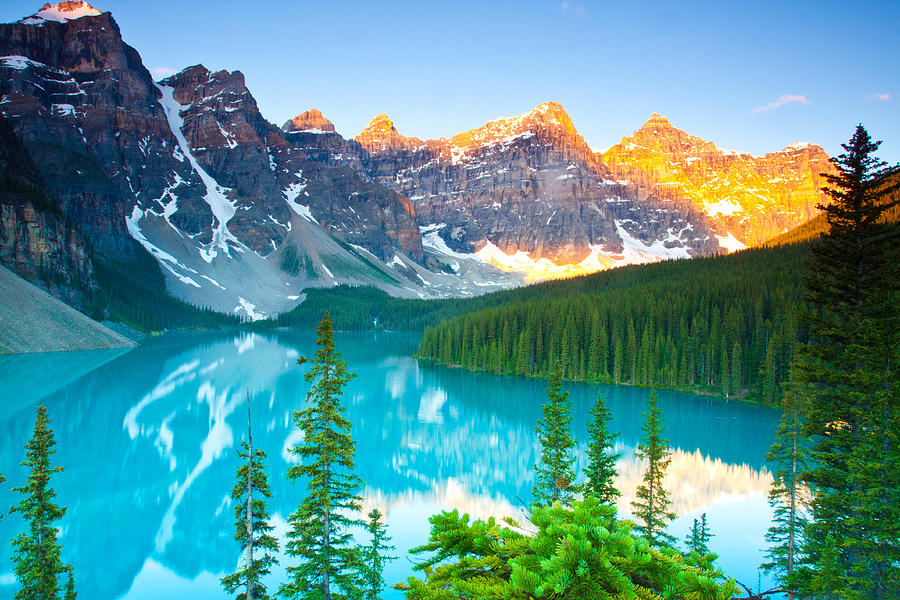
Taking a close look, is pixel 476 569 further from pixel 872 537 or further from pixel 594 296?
pixel 594 296

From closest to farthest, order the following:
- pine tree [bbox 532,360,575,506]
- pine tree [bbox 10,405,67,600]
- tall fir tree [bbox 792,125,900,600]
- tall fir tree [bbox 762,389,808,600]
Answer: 1. tall fir tree [bbox 792,125,900,600]
2. pine tree [bbox 10,405,67,600]
3. tall fir tree [bbox 762,389,808,600]
4. pine tree [bbox 532,360,575,506]

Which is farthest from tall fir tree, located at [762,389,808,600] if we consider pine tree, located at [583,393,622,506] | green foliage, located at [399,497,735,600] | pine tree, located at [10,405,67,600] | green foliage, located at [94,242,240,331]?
green foliage, located at [94,242,240,331]

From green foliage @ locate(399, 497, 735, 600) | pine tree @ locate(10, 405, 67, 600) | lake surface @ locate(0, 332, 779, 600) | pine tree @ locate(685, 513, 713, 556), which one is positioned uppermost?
green foliage @ locate(399, 497, 735, 600)

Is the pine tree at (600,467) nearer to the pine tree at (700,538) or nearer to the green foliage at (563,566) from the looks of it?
the pine tree at (700,538)

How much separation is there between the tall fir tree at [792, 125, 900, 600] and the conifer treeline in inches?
1707

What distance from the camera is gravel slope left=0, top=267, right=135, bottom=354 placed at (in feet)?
250

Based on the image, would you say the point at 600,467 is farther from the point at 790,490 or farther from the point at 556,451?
the point at 790,490

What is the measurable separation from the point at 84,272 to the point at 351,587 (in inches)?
5306

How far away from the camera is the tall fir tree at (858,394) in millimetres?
12094

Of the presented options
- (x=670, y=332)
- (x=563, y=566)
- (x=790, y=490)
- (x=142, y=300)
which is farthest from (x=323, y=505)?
(x=142, y=300)

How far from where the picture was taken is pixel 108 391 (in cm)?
5478

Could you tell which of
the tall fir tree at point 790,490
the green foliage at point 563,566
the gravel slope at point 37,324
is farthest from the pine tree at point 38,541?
the gravel slope at point 37,324

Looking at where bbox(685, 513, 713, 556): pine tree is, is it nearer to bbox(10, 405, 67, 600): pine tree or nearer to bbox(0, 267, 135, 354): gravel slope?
bbox(10, 405, 67, 600): pine tree

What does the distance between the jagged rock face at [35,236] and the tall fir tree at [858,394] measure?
120466 mm
